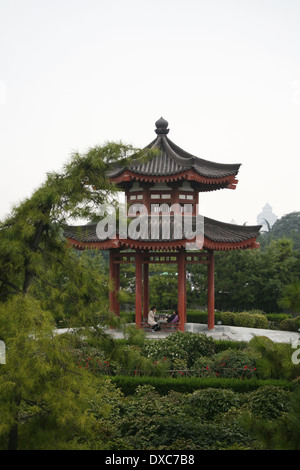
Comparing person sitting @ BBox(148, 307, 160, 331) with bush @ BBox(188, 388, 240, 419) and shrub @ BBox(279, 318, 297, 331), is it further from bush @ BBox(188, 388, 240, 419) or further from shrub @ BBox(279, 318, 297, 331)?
shrub @ BBox(279, 318, 297, 331)

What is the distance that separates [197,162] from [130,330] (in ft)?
42.4

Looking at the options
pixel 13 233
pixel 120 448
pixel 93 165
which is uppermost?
pixel 93 165

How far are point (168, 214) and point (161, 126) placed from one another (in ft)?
12.9

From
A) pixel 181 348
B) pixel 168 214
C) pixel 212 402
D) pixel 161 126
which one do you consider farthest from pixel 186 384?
pixel 161 126

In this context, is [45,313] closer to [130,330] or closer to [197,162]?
[130,330]

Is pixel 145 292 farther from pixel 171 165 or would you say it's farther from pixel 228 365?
pixel 228 365

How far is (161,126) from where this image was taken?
18.7m

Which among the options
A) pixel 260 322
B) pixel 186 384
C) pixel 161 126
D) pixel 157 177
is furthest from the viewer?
Answer: pixel 260 322

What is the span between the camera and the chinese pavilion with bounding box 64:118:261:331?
15.8m

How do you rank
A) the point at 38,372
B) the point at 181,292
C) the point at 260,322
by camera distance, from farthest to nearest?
the point at 260,322 < the point at 181,292 < the point at 38,372

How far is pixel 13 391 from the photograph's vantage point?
6.12 m

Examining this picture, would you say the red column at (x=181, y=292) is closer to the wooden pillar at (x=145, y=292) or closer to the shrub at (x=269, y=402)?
the wooden pillar at (x=145, y=292)

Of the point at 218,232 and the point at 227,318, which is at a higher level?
the point at 218,232
